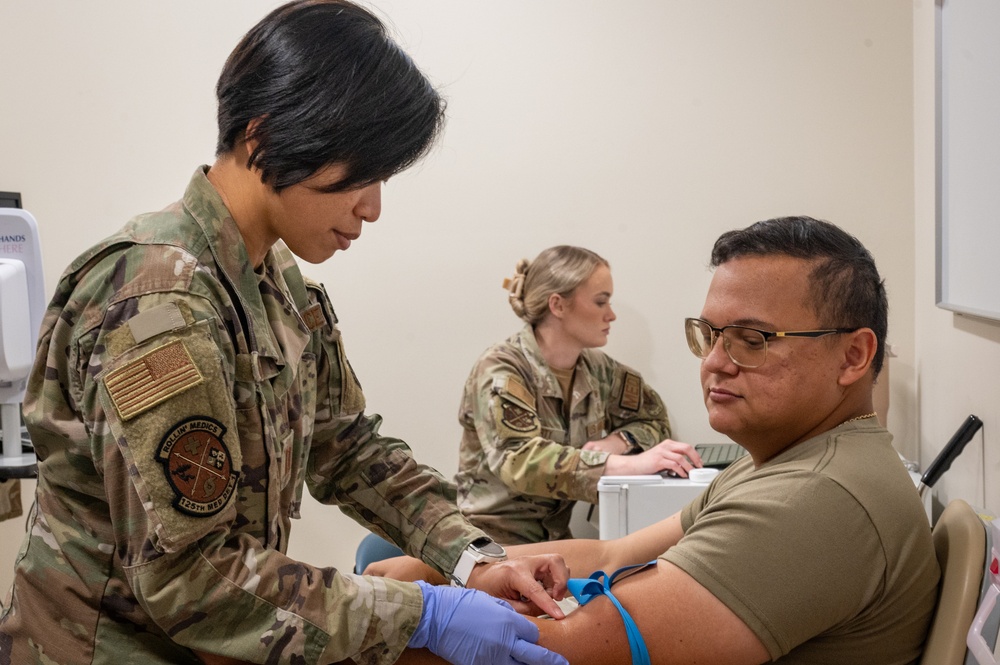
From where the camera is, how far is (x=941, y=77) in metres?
2.22

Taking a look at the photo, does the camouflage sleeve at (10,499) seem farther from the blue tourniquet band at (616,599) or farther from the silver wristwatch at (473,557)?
the blue tourniquet band at (616,599)

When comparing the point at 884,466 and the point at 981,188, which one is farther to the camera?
the point at 981,188

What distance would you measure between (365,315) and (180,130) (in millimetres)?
947

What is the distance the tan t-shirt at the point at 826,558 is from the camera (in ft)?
3.71

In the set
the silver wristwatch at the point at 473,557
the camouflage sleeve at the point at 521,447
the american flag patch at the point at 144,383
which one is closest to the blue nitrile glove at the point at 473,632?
the silver wristwatch at the point at 473,557

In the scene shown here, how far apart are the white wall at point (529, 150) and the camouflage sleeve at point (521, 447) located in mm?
526

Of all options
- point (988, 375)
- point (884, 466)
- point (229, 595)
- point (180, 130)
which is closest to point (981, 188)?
point (988, 375)

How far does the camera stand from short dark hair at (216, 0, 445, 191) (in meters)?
1.16

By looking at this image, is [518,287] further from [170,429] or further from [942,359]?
[170,429]

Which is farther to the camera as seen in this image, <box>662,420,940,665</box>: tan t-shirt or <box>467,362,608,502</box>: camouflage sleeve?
<box>467,362,608,502</box>: camouflage sleeve

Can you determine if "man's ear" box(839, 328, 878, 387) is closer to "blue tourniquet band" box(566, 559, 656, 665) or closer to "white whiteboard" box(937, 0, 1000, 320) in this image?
"blue tourniquet band" box(566, 559, 656, 665)

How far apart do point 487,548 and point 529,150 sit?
2.08m

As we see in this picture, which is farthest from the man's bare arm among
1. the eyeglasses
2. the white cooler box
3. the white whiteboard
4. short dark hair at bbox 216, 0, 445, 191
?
the white cooler box

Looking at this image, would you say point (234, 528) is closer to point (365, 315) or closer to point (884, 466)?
point (884, 466)
